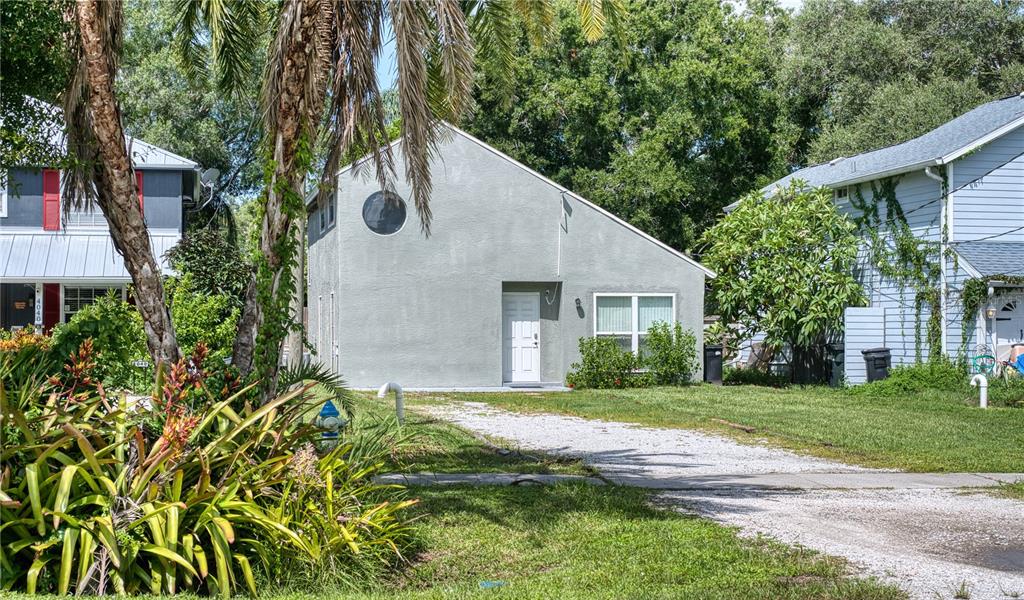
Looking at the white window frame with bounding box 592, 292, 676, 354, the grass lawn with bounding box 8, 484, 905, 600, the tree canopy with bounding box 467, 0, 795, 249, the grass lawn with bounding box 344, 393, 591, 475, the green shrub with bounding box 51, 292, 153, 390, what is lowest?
the grass lawn with bounding box 8, 484, 905, 600

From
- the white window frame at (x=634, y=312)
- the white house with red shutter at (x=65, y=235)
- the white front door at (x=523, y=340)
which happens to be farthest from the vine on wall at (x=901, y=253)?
the white house with red shutter at (x=65, y=235)

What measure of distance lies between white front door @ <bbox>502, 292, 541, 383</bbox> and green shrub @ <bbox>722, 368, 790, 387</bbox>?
505cm

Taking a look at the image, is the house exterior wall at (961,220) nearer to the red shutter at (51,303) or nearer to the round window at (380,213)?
the round window at (380,213)

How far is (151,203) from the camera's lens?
2617cm

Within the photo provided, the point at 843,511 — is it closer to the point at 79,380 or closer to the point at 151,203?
the point at 79,380

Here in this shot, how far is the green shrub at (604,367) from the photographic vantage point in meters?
23.0

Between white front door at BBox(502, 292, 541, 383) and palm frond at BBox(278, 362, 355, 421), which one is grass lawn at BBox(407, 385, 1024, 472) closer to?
white front door at BBox(502, 292, 541, 383)

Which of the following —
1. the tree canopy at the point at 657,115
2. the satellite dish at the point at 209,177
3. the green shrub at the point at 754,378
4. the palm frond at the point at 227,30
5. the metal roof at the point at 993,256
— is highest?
the tree canopy at the point at 657,115

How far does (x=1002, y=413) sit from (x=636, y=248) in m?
9.48

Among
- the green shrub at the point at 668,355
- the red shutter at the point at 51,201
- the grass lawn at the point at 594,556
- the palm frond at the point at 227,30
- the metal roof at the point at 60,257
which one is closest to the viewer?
the grass lawn at the point at 594,556

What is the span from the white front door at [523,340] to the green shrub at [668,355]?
8.76ft

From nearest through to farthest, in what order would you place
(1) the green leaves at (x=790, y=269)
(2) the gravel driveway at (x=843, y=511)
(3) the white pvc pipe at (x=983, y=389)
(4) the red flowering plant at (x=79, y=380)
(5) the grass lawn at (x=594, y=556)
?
1. (5) the grass lawn at (x=594, y=556)
2. (2) the gravel driveway at (x=843, y=511)
3. (4) the red flowering plant at (x=79, y=380)
4. (3) the white pvc pipe at (x=983, y=389)
5. (1) the green leaves at (x=790, y=269)

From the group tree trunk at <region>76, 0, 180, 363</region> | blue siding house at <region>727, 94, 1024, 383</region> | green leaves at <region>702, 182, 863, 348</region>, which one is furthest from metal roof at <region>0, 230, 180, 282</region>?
tree trunk at <region>76, 0, 180, 363</region>

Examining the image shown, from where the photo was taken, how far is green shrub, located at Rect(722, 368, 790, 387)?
2548 centimetres
